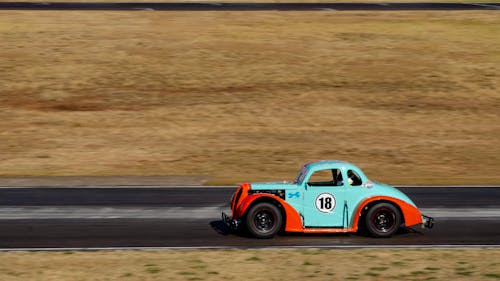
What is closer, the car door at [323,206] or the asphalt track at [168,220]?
the asphalt track at [168,220]

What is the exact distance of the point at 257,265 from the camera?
16.2 metres

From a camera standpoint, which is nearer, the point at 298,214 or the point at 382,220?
the point at 298,214

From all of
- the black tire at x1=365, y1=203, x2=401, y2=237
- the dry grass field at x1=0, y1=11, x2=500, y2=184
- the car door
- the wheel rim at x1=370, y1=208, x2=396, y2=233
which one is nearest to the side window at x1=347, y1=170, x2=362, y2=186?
the car door

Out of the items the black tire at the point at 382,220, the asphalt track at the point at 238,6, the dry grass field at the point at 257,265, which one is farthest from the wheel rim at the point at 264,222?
the asphalt track at the point at 238,6

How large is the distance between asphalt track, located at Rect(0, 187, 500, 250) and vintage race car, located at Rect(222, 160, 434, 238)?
26cm

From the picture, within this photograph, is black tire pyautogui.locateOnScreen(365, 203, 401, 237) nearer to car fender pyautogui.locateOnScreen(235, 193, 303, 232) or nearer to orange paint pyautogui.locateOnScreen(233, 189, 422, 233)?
orange paint pyautogui.locateOnScreen(233, 189, 422, 233)

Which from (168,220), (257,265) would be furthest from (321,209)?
(168,220)

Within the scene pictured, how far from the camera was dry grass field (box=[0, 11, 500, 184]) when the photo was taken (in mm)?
31547

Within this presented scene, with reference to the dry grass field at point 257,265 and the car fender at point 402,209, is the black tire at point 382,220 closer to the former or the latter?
the car fender at point 402,209

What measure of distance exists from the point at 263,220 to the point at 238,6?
44.4m

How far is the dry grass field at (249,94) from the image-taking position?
3155 centimetres

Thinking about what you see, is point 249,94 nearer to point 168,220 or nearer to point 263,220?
point 168,220

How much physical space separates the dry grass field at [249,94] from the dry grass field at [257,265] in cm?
998

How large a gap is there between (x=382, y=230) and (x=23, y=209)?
924 centimetres
